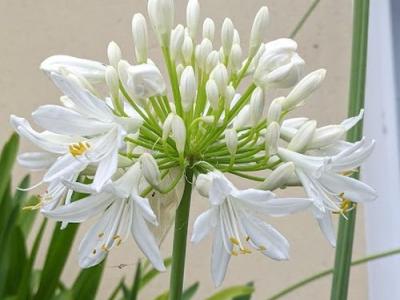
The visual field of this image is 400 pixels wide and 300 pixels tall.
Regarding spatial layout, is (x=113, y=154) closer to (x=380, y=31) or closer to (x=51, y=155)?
(x=51, y=155)

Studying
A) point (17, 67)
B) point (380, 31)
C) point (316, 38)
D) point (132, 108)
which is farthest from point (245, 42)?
point (132, 108)

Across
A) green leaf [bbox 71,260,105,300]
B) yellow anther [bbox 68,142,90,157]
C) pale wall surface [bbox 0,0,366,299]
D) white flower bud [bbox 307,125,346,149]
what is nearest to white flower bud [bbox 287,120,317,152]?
white flower bud [bbox 307,125,346,149]

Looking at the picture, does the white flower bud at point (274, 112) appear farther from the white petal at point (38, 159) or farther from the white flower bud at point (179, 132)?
the white petal at point (38, 159)

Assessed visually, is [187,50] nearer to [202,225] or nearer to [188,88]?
[188,88]

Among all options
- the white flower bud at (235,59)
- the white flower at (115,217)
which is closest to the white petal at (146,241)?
the white flower at (115,217)

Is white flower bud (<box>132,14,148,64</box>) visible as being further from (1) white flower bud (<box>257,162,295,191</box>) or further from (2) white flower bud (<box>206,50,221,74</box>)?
(1) white flower bud (<box>257,162,295,191</box>)

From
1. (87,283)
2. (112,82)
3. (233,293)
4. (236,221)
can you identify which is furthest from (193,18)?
(233,293)
